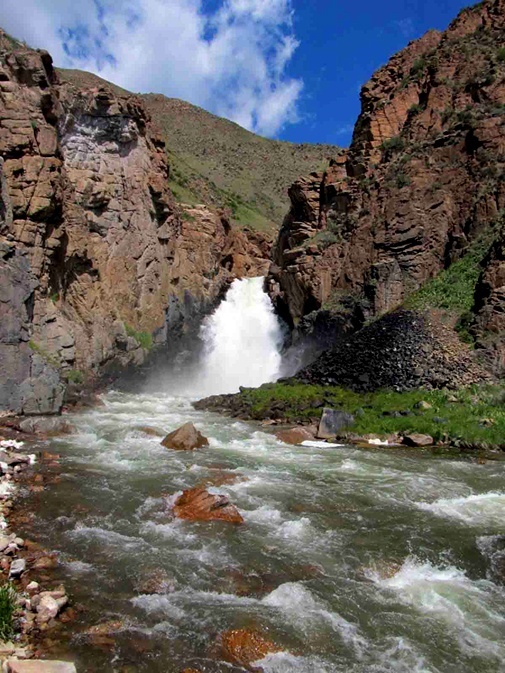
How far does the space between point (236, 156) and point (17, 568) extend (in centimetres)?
11560

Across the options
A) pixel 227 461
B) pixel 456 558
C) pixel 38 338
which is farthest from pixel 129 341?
pixel 456 558

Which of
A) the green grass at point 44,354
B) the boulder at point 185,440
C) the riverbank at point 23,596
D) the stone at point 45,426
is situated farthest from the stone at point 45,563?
the green grass at point 44,354

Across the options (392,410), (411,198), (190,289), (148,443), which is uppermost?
(411,198)

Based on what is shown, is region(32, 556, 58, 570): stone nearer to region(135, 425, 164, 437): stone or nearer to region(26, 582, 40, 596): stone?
region(26, 582, 40, 596): stone

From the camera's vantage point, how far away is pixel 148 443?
16953 mm

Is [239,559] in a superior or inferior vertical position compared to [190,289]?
inferior

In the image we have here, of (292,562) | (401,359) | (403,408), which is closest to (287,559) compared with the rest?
(292,562)

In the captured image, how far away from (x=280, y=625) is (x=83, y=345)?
23764mm

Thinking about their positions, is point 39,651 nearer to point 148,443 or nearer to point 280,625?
point 280,625

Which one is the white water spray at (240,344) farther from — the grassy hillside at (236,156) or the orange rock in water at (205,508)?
the grassy hillside at (236,156)

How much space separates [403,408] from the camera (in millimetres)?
21703

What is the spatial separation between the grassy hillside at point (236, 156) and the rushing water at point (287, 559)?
6381 centimetres

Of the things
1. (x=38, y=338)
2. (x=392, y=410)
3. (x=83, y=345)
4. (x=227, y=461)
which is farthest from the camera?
(x=83, y=345)

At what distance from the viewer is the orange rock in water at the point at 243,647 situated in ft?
19.6
